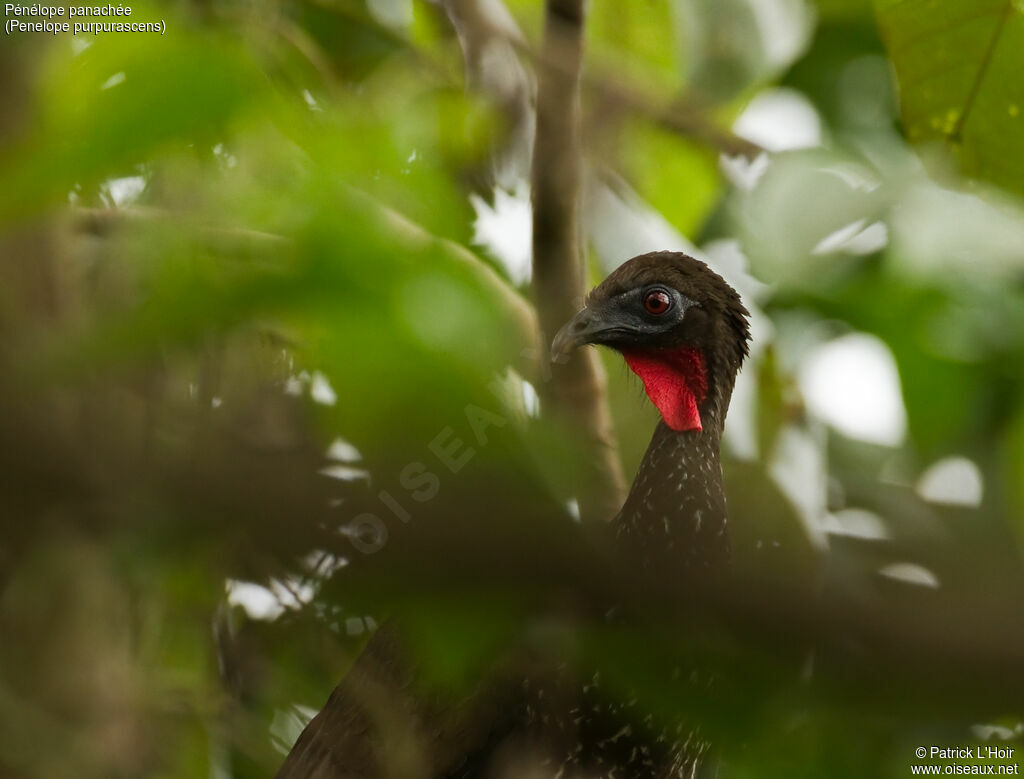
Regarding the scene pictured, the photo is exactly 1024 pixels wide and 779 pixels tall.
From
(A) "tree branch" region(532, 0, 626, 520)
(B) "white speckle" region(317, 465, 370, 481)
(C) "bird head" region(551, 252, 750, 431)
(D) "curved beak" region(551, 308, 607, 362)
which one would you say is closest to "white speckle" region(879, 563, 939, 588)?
(B) "white speckle" region(317, 465, 370, 481)

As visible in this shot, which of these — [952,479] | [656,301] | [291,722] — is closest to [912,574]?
[952,479]

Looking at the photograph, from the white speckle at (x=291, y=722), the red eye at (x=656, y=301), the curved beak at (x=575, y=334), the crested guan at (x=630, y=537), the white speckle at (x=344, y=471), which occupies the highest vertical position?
the white speckle at (x=344, y=471)

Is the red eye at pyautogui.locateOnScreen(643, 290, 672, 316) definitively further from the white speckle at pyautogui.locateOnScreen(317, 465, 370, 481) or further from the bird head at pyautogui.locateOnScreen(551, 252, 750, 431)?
the white speckle at pyautogui.locateOnScreen(317, 465, 370, 481)

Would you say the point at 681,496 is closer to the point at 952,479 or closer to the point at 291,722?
the point at 952,479

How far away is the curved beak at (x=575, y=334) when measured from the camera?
2.55m

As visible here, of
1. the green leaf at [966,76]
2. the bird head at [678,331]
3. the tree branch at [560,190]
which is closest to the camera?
the green leaf at [966,76]

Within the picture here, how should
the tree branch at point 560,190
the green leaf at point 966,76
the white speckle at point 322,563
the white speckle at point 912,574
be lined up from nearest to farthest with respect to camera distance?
the white speckle at point 322,563 < the white speckle at point 912,574 < the green leaf at point 966,76 < the tree branch at point 560,190

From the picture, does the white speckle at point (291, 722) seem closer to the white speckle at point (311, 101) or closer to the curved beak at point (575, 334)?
the curved beak at point (575, 334)

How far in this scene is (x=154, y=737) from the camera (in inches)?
113

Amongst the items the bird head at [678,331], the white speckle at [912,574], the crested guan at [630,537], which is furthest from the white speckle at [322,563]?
the bird head at [678,331]

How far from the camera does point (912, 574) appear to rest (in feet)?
3.32

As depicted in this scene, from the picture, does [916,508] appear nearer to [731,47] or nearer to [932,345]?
A: [932,345]

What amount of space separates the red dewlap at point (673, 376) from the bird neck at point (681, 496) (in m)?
0.06

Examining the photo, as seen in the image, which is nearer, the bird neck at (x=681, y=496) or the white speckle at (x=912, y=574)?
the white speckle at (x=912, y=574)
